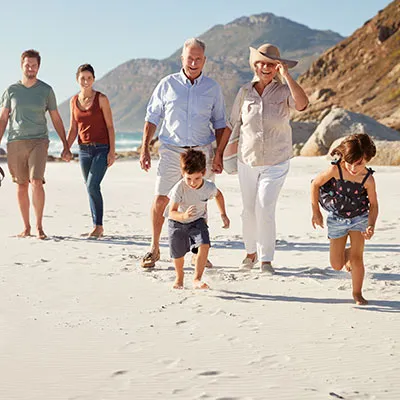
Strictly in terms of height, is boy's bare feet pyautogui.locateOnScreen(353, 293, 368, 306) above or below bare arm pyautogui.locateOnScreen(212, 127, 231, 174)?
below

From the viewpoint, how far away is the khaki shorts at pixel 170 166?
6.36 meters

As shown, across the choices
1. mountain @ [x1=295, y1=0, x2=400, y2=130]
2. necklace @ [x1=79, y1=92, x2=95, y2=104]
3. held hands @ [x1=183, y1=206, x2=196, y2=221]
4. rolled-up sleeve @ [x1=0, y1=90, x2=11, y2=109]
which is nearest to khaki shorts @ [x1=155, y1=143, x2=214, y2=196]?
held hands @ [x1=183, y1=206, x2=196, y2=221]

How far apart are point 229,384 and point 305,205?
8.41 meters

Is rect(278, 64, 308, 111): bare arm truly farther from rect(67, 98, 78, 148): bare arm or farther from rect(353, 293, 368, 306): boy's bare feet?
rect(67, 98, 78, 148): bare arm

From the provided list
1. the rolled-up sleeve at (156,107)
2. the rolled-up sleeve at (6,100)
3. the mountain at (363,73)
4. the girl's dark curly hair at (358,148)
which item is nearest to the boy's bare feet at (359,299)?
the girl's dark curly hair at (358,148)

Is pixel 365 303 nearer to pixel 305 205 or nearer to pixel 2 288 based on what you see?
pixel 2 288

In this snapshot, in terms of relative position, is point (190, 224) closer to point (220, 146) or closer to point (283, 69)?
point (220, 146)

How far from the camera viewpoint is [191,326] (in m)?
4.39

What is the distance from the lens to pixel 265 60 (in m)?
5.97

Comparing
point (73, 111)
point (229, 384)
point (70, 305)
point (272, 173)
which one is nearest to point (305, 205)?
point (73, 111)

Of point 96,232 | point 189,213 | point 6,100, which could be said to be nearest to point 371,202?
point 189,213

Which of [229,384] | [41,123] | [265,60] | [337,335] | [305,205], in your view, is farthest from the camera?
[305,205]

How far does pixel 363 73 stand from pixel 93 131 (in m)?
65.1

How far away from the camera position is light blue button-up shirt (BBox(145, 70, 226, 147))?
20.6 feet
